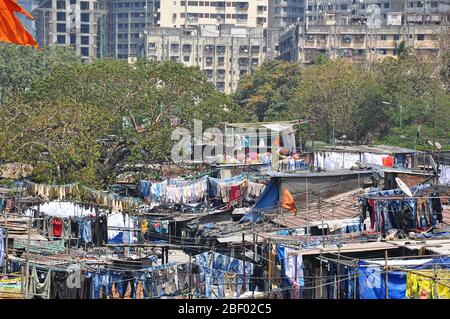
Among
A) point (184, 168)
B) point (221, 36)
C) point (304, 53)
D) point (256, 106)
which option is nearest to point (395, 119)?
point (184, 168)

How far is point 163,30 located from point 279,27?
47.8 ft

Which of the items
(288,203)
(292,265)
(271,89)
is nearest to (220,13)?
(271,89)

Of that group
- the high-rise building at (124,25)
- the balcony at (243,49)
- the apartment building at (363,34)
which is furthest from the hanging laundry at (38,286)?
the high-rise building at (124,25)

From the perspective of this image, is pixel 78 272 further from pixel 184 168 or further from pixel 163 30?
pixel 163 30

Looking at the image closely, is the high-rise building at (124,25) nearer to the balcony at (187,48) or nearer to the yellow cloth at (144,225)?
the balcony at (187,48)

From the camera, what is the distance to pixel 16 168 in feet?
126

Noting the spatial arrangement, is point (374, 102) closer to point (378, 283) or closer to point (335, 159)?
point (335, 159)

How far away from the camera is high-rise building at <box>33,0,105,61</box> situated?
117375 millimetres

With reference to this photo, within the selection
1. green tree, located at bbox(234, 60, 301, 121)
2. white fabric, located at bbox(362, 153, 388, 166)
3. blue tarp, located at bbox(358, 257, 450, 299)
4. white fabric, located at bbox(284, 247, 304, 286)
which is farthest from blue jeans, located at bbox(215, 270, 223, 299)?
green tree, located at bbox(234, 60, 301, 121)

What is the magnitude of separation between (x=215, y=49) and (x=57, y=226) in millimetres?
76796

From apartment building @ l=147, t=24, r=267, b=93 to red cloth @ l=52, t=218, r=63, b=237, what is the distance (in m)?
74.6

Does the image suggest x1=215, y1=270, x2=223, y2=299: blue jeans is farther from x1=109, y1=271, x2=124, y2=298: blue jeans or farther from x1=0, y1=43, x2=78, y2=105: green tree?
x1=0, y1=43, x2=78, y2=105: green tree

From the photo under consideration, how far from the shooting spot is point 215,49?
10288 centimetres

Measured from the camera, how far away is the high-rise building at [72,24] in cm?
11738
